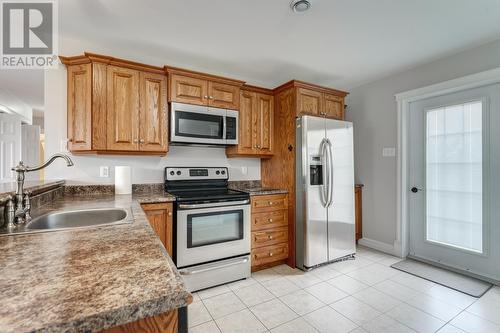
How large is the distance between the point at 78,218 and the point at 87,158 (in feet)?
3.79

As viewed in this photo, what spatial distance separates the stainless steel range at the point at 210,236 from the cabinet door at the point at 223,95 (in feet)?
3.02

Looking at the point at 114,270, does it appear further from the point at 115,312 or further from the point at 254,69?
the point at 254,69

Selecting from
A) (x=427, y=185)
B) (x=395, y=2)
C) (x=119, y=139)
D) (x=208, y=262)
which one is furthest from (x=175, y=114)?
(x=427, y=185)

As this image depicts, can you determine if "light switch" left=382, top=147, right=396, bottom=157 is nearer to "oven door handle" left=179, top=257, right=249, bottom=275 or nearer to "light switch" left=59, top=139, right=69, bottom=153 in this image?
"oven door handle" left=179, top=257, right=249, bottom=275

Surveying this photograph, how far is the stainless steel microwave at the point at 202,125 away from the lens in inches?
100

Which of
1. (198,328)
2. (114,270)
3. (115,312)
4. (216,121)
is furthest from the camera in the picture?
(216,121)

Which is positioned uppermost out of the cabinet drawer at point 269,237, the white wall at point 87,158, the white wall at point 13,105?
the white wall at point 13,105

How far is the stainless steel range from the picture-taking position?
2283mm

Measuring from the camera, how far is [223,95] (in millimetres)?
2799

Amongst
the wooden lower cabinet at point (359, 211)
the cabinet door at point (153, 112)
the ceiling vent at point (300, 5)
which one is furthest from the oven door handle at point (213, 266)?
the ceiling vent at point (300, 5)

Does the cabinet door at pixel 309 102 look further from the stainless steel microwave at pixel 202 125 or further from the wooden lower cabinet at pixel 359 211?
the wooden lower cabinet at pixel 359 211

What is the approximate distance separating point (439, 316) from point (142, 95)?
3.28 metres

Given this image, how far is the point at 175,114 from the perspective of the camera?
8.29ft

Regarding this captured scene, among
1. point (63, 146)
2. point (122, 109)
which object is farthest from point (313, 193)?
point (63, 146)
